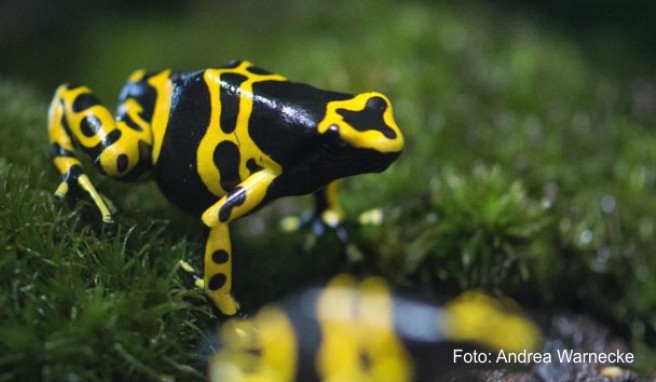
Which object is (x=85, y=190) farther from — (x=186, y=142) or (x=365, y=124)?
(x=365, y=124)

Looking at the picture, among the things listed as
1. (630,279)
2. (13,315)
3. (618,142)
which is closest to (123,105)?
(13,315)

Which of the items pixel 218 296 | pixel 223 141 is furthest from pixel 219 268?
pixel 223 141

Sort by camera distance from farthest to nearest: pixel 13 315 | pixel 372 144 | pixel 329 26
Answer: pixel 329 26 → pixel 372 144 → pixel 13 315

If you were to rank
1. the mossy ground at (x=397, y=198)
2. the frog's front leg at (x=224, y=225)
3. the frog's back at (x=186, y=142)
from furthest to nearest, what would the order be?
the frog's back at (x=186, y=142)
the frog's front leg at (x=224, y=225)
the mossy ground at (x=397, y=198)

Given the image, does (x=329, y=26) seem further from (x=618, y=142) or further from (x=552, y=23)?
(x=618, y=142)

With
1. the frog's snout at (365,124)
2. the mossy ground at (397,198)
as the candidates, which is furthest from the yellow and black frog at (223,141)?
the mossy ground at (397,198)

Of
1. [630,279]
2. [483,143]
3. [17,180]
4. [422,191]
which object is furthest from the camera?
[483,143]

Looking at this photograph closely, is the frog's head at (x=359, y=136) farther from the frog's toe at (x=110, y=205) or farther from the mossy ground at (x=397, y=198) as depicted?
the frog's toe at (x=110, y=205)
